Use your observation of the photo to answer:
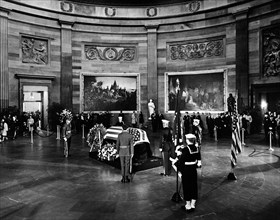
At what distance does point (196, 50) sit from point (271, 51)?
6.03 metres

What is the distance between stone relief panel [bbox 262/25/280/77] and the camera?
1723cm

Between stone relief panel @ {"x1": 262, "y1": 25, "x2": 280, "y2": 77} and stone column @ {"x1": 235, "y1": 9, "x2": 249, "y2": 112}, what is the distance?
1233 millimetres

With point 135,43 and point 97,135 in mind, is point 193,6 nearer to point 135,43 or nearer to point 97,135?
point 135,43

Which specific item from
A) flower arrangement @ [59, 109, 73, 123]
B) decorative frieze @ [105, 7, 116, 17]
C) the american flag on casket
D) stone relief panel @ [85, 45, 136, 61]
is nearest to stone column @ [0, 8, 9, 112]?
flower arrangement @ [59, 109, 73, 123]

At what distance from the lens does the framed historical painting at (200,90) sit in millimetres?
20312

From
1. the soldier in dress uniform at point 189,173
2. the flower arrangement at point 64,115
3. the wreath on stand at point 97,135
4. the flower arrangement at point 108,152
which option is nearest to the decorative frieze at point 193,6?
the flower arrangement at point 64,115

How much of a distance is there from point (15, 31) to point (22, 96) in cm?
496

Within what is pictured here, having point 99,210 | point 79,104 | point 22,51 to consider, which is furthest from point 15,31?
point 99,210

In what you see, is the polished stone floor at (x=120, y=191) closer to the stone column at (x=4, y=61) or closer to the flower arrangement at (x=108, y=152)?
the flower arrangement at (x=108, y=152)

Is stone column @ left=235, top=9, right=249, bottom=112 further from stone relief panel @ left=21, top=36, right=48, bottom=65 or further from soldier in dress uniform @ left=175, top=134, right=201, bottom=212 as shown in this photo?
stone relief panel @ left=21, top=36, right=48, bottom=65

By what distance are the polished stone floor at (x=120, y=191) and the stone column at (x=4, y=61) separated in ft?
28.2

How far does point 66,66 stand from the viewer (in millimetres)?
21125

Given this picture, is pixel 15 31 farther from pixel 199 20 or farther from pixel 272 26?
pixel 272 26

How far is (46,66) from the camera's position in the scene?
805 inches
